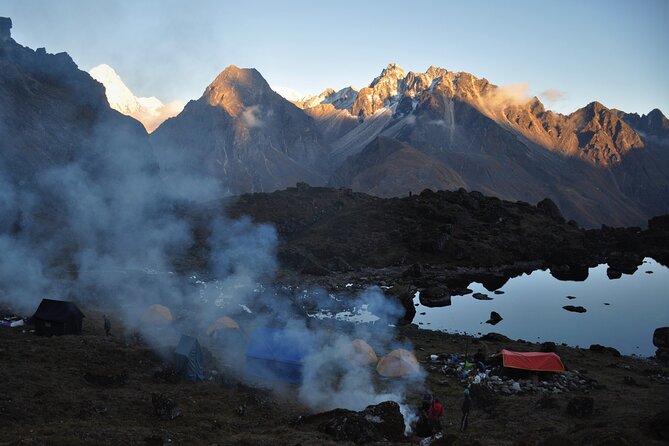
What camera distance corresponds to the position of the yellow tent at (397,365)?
101 feet

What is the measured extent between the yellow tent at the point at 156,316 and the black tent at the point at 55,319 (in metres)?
6.04

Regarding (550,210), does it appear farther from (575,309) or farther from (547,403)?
(547,403)

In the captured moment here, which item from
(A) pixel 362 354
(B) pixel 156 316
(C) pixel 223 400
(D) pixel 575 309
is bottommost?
(C) pixel 223 400

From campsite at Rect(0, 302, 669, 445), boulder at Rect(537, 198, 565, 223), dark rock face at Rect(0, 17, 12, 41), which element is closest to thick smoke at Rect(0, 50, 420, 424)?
campsite at Rect(0, 302, 669, 445)

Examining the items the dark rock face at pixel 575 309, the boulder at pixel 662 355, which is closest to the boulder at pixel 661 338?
the boulder at pixel 662 355

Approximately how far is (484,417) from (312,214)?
7951 centimetres

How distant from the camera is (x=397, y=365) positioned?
102 ft

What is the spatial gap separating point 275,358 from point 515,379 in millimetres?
15104

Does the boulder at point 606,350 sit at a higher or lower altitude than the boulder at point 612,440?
higher

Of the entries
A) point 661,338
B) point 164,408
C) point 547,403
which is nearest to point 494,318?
point 661,338

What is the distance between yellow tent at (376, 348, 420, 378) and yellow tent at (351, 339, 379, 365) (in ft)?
2.87

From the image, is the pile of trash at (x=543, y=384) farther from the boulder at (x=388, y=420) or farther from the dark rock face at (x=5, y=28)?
the dark rock face at (x=5, y=28)

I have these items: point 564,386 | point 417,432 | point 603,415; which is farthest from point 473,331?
point 417,432

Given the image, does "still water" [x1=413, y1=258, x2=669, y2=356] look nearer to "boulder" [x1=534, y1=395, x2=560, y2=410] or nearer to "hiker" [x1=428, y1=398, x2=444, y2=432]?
"boulder" [x1=534, y1=395, x2=560, y2=410]
